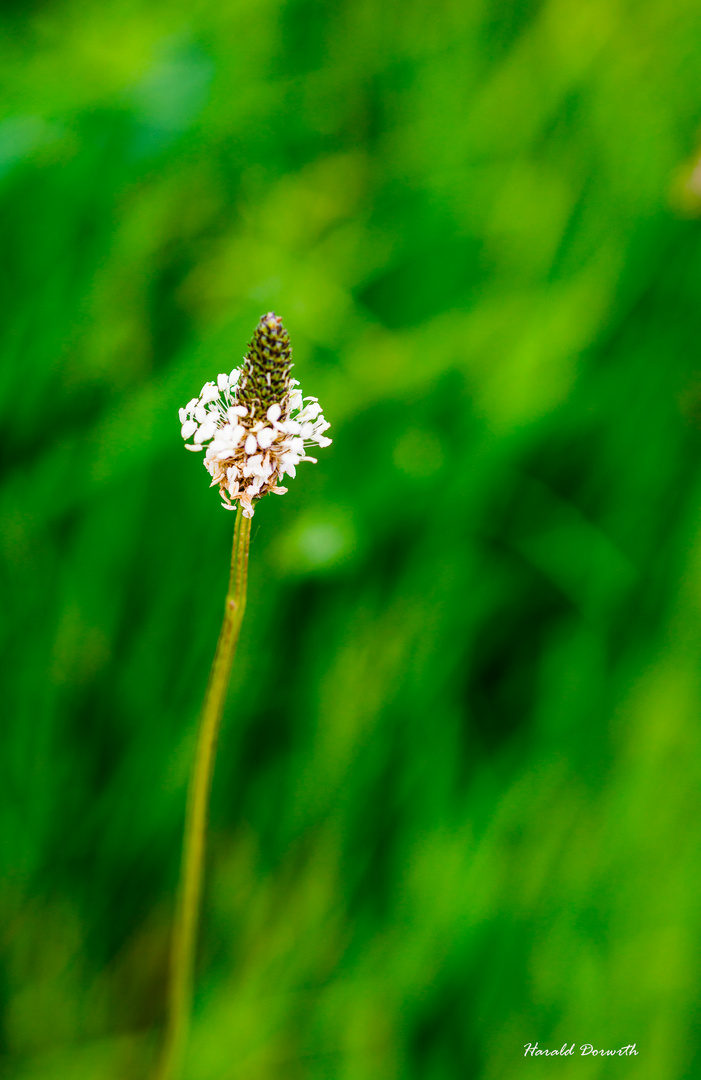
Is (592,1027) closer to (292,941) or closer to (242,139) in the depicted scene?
(292,941)

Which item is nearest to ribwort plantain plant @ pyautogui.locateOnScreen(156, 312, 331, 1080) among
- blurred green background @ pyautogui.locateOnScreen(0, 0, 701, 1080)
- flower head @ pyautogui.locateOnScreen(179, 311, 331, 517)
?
flower head @ pyautogui.locateOnScreen(179, 311, 331, 517)

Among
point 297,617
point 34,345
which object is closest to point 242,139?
point 34,345

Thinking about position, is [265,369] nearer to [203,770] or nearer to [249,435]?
[249,435]

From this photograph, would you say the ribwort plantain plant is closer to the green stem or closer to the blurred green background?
the green stem

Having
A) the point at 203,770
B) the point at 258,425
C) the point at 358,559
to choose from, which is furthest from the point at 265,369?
the point at 358,559

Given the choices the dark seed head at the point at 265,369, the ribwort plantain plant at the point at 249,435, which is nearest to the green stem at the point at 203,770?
the ribwort plantain plant at the point at 249,435

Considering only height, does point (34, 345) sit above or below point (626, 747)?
above

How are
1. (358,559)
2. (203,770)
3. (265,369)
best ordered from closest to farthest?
(265,369), (203,770), (358,559)
